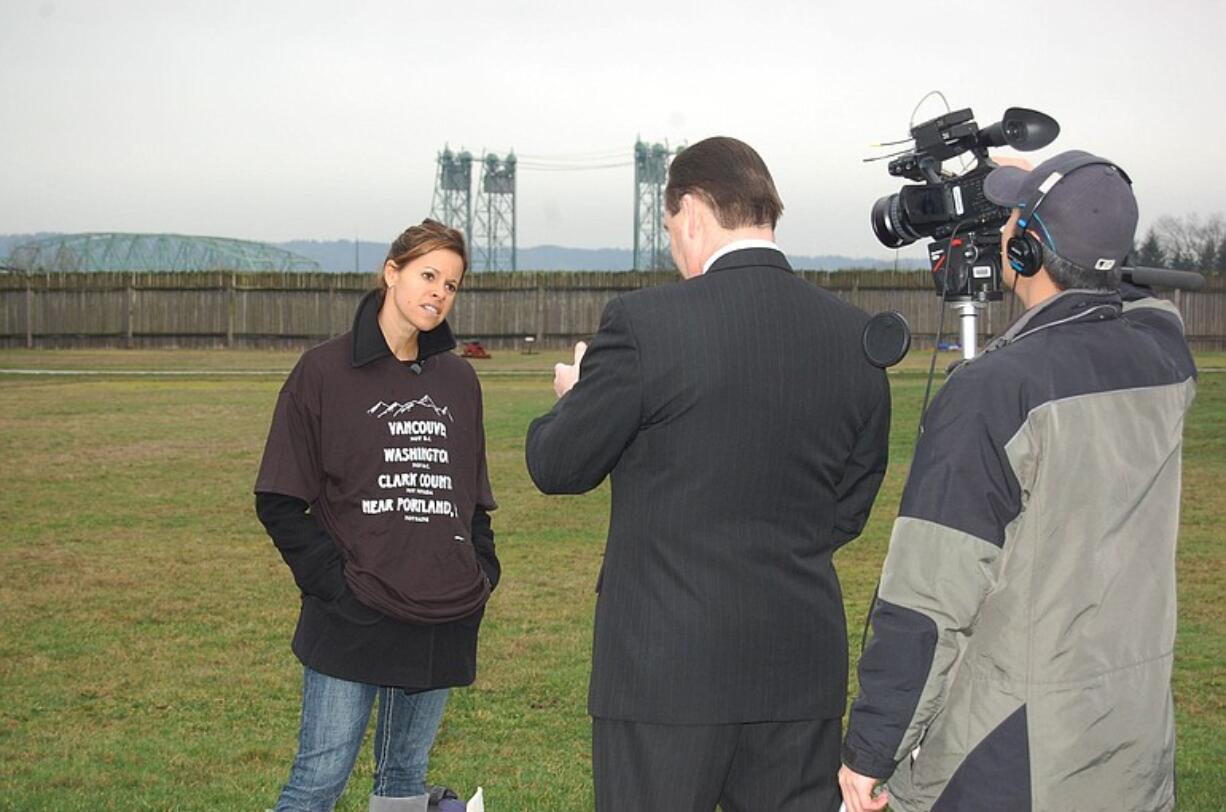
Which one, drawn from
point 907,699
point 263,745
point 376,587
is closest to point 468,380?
point 376,587

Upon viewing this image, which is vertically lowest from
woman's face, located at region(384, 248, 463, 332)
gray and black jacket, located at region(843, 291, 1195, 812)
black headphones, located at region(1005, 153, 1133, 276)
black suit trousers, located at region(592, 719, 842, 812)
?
black suit trousers, located at region(592, 719, 842, 812)

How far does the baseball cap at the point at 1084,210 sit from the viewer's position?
9.70 feet

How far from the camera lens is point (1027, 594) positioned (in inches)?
112

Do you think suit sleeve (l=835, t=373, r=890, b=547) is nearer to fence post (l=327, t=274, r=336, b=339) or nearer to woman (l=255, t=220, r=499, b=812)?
woman (l=255, t=220, r=499, b=812)

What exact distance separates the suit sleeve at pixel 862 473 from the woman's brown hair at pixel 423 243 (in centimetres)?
144

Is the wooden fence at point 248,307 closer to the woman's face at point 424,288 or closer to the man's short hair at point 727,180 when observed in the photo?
the woman's face at point 424,288

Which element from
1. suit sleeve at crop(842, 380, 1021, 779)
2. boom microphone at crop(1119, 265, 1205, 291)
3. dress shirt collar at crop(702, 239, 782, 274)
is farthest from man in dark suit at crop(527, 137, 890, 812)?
boom microphone at crop(1119, 265, 1205, 291)

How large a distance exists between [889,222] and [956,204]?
235mm

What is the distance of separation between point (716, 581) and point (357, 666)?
1362 millimetres

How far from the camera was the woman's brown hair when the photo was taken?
14.3 feet

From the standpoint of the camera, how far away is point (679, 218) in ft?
11.2

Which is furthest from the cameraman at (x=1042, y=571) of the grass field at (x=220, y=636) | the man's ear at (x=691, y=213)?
the grass field at (x=220, y=636)

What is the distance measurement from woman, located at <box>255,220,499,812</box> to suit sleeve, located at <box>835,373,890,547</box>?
1235 mm

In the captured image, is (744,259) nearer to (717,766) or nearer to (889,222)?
(889,222)
